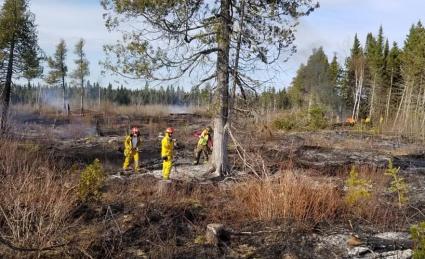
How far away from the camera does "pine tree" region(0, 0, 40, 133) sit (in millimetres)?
28219

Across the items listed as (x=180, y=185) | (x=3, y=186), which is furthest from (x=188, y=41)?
(x=3, y=186)

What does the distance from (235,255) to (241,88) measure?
21.8ft

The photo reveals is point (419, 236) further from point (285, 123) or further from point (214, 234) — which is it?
point (285, 123)

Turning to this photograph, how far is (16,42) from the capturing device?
94.9 feet

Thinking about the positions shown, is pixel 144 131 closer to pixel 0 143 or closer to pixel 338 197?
pixel 0 143

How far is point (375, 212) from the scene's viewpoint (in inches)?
331

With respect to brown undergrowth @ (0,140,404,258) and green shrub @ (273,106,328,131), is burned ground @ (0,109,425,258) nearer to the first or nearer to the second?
brown undergrowth @ (0,140,404,258)

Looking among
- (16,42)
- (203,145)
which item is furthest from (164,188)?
(16,42)

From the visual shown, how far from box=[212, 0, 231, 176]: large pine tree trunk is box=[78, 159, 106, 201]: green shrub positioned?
5.13 meters

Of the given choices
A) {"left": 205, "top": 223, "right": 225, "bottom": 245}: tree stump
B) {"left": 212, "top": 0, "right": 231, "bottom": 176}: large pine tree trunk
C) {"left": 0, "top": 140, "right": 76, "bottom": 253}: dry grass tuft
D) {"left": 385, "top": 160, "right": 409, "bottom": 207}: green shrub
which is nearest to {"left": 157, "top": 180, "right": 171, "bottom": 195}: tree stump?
{"left": 212, "top": 0, "right": 231, "bottom": 176}: large pine tree trunk

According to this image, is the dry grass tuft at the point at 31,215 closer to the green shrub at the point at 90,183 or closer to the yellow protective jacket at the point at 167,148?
the green shrub at the point at 90,183

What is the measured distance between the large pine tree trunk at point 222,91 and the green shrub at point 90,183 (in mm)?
5126

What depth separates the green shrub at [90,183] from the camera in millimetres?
8273

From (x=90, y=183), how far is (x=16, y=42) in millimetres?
23572
